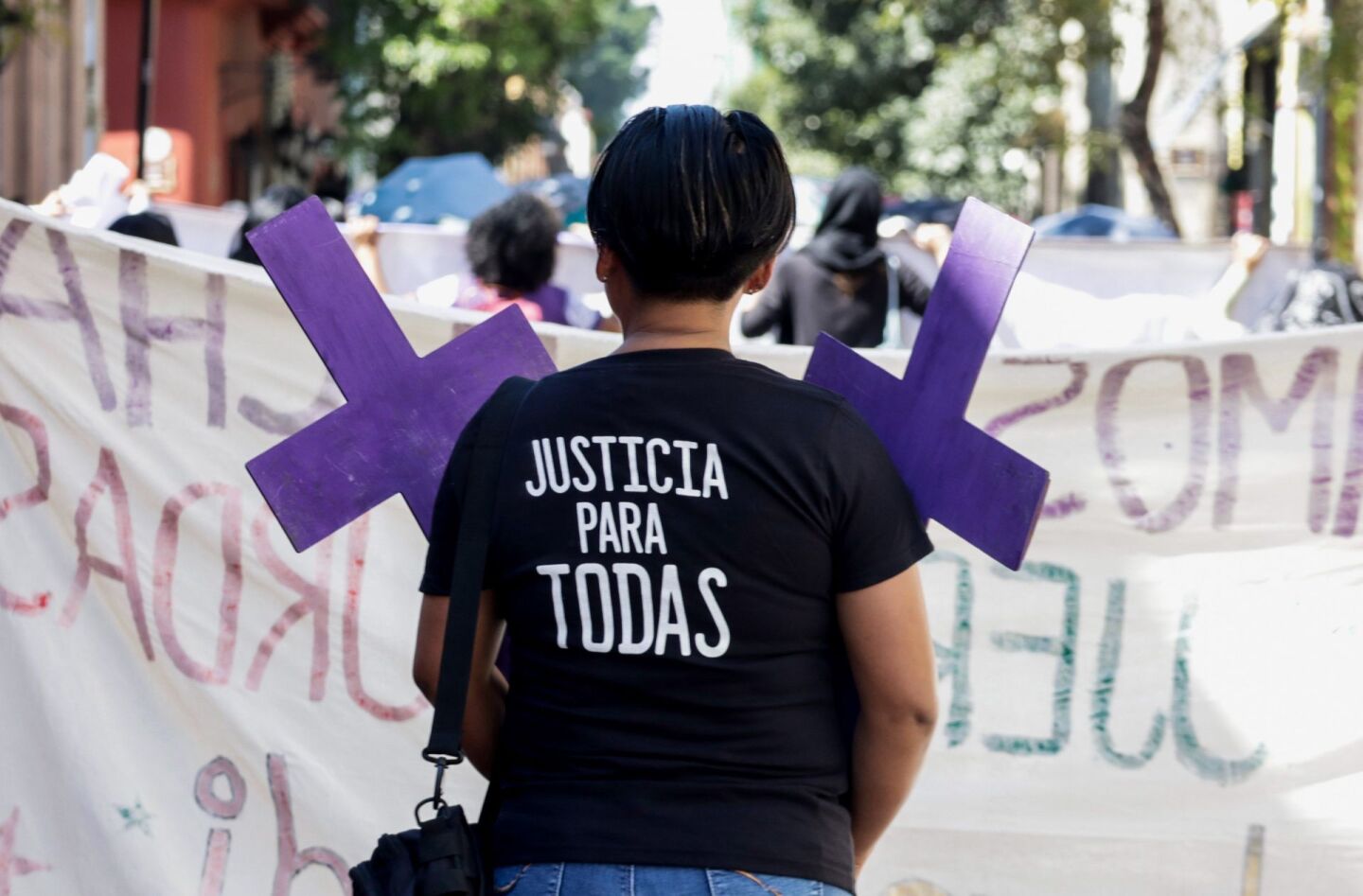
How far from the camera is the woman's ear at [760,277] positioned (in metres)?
2.04

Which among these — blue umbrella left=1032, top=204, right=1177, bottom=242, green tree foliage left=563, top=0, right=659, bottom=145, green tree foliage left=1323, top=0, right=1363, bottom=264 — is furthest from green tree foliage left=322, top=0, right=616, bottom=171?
green tree foliage left=563, top=0, right=659, bottom=145

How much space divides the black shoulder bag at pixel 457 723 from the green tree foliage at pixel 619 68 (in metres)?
71.6

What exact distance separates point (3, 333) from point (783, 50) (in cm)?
2464

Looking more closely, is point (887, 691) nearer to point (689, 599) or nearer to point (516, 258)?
point (689, 599)

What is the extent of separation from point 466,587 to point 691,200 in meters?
0.46

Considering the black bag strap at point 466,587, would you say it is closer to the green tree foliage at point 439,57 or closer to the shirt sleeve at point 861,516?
the shirt sleeve at point 861,516

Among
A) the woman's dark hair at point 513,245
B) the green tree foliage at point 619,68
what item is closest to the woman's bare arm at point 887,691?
the woman's dark hair at point 513,245

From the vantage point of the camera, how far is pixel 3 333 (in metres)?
3.33

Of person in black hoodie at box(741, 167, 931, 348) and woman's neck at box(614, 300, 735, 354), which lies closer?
woman's neck at box(614, 300, 735, 354)

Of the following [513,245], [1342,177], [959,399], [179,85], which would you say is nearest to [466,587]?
[959,399]

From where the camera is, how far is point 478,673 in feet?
6.88

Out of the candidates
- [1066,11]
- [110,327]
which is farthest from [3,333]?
[1066,11]

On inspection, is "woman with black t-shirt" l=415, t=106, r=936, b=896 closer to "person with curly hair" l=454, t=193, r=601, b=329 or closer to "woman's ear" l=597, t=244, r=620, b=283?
Answer: "woman's ear" l=597, t=244, r=620, b=283

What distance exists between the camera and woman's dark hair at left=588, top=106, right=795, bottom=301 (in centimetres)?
194
